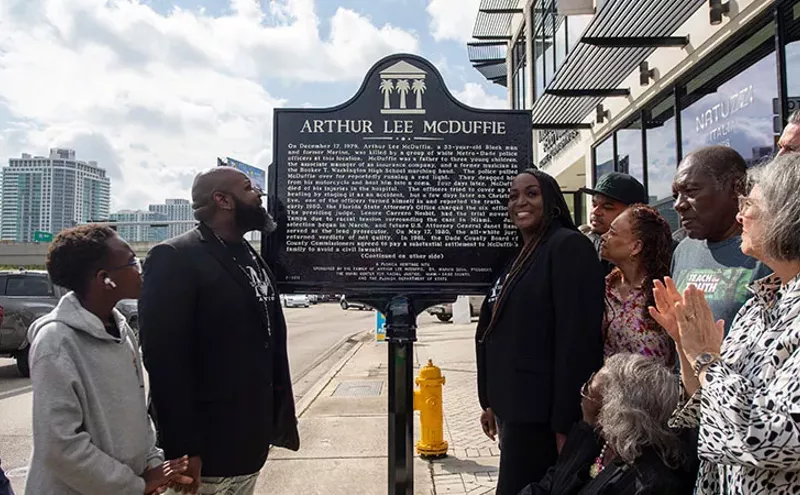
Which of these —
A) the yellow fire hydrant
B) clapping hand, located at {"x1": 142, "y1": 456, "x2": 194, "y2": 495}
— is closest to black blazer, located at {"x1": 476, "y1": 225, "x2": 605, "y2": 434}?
clapping hand, located at {"x1": 142, "y1": 456, "x2": 194, "y2": 495}

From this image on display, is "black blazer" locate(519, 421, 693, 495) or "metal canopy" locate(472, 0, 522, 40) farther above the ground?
"metal canopy" locate(472, 0, 522, 40)

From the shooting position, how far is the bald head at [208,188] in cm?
268

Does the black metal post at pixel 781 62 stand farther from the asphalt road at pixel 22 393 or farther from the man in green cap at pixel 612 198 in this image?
the asphalt road at pixel 22 393

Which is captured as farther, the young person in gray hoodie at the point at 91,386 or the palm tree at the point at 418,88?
the palm tree at the point at 418,88

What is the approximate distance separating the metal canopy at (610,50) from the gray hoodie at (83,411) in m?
6.92

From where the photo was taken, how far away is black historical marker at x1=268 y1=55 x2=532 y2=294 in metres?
3.44

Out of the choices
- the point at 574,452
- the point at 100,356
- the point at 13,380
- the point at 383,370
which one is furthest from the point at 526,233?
the point at 13,380

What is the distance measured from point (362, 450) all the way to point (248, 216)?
139 inches

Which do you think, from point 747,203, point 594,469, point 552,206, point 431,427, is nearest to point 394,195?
point 552,206

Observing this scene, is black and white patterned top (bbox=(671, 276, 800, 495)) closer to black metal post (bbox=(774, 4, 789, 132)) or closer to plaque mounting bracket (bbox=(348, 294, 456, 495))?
plaque mounting bracket (bbox=(348, 294, 456, 495))

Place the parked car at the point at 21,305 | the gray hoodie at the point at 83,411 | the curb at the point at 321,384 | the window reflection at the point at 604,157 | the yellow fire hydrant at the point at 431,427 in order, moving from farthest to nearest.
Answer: the window reflection at the point at 604,157 → the parked car at the point at 21,305 → the curb at the point at 321,384 → the yellow fire hydrant at the point at 431,427 → the gray hoodie at the point at 83,411

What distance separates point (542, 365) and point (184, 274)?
1.63 metres

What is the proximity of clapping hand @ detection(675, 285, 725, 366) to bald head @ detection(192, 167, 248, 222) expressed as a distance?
6.48 feet

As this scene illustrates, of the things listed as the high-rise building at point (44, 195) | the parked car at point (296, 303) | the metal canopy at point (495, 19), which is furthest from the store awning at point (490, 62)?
the high-rise building at point (44, 195)
